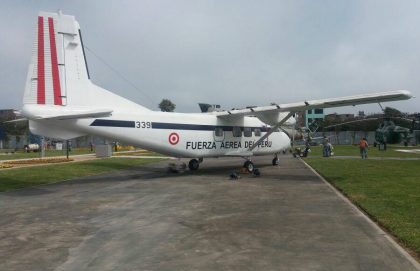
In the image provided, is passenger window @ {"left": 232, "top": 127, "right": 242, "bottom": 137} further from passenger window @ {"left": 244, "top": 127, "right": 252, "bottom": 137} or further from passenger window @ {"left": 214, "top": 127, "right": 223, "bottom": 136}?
passenger window @ {"left": 214, "top": 127, "right": 223, "bottom": 136}

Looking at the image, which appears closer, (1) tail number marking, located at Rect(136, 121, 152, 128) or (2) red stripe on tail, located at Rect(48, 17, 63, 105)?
(2) red stripe on tail, located at Rect(48, 17, 63, 105)

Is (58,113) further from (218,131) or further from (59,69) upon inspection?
(218,131)

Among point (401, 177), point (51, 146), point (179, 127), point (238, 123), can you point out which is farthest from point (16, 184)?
point (51, 146)

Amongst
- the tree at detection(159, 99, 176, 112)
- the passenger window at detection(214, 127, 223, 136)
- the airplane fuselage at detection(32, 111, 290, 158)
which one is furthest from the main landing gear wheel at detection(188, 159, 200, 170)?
the tree at detection(159, 99, 176, 112)

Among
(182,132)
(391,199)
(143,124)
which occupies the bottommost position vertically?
(391,199)

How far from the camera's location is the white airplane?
15977mm

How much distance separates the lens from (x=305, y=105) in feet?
69.4

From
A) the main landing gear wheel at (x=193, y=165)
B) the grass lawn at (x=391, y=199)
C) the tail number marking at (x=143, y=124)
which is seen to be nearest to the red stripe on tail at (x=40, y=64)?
the tail number marking at (x=143, y=124)

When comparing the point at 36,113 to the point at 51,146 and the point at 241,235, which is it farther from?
the point at 51,146

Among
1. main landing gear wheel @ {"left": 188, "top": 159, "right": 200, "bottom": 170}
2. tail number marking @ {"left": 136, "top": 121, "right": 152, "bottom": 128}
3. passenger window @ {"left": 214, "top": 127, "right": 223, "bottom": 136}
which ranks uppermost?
tail number marking @ {"left": 136, "top": 121, "right": 152, "bottom": 128}

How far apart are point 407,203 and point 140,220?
8.15m

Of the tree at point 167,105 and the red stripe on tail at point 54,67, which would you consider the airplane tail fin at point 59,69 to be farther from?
the tree at point 167,105

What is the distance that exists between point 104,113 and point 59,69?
2.67 meters

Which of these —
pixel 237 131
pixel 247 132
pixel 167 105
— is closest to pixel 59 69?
→ pixel 237 131
